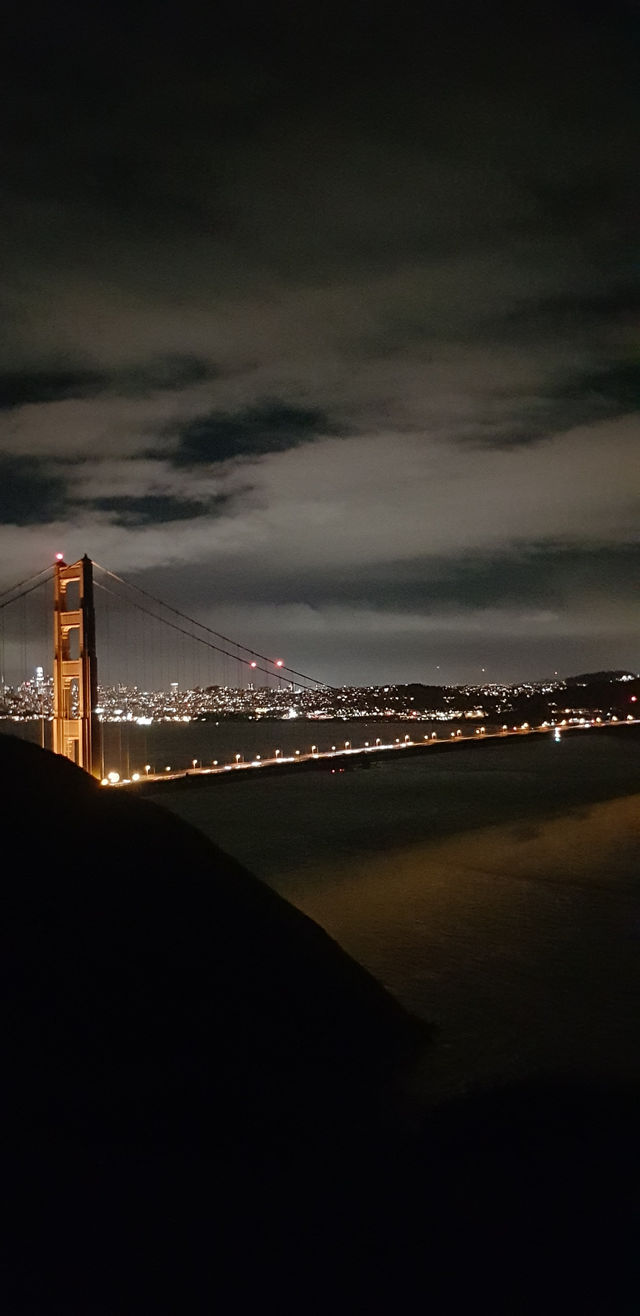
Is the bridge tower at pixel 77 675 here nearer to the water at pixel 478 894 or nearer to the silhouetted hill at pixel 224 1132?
the water at pixel 478 894

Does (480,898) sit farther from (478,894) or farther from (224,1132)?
(224,1132)

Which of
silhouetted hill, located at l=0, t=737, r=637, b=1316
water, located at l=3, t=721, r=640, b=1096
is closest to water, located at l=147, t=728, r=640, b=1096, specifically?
water, located at l=3, t=721, r=640, b=1096

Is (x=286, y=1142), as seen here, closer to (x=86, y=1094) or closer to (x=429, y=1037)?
(x=86, y=1094)

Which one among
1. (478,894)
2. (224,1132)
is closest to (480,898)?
(478,894)

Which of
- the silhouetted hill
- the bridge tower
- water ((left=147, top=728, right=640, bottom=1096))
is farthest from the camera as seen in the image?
the bridge tower

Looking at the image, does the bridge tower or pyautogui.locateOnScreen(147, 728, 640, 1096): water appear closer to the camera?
pyautogui.locateOnScreen(147, 728, 640, 1096): water

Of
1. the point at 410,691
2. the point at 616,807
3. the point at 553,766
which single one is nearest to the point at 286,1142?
the point at 616,807

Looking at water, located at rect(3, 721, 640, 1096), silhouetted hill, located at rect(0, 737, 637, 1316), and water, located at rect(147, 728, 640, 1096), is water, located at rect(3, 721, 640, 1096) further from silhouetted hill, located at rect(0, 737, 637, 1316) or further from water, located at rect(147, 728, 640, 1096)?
silhouetted hill, located at rect(0, 737, 637, 1316)

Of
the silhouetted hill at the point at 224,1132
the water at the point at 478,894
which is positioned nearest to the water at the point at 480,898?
the water at the point at 478,894
